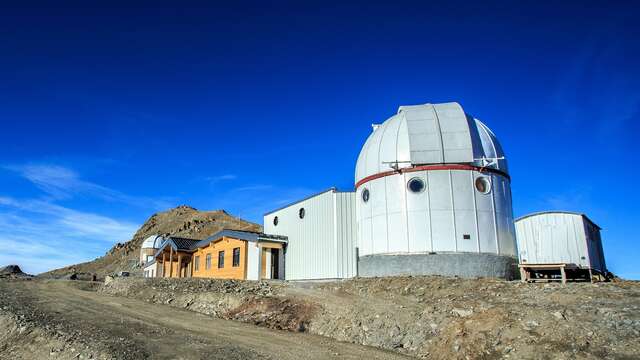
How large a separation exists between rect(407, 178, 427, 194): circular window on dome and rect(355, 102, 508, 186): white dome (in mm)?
678

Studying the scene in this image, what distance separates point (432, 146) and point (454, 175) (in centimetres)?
155

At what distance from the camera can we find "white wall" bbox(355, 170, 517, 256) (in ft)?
63.0

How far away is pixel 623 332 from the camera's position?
9.96 metres

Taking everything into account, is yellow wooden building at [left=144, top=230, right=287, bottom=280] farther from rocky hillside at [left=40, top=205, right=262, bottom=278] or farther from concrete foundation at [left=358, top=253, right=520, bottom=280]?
rocky hillside at [left=40, top=205, right=262, bottom=278]

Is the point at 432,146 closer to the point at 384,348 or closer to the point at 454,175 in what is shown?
the point at 454,175

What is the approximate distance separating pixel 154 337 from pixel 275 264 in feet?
49.9

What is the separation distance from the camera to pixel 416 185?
20.0 meters

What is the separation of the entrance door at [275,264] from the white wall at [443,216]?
7.67 m

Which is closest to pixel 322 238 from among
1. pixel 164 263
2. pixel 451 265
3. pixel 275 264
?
pixel 275 264

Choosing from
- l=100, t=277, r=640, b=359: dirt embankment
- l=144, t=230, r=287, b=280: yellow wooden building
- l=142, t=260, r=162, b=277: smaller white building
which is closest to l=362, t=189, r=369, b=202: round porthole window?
l=100, t=277, r=640, b=359: dirt embankment

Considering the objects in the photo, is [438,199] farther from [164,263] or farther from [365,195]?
[164,263]

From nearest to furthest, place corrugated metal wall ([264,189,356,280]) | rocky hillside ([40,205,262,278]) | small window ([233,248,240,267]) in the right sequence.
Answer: corrugated metal wall ([264,189,356,280]), small window ([233,248,240,267]), rocky hillside ([40,205,262,278])

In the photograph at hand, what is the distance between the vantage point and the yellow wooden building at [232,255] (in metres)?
26.6

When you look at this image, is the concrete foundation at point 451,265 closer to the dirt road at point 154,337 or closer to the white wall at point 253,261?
the dirt road at point 154,337
